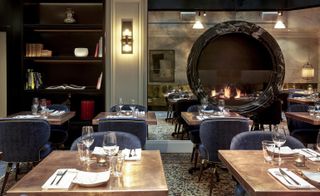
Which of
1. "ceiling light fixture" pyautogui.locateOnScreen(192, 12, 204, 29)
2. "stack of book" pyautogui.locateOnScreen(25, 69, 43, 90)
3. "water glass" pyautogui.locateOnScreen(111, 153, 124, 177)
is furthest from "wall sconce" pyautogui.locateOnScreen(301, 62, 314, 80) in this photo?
"water glass" pyautogui.locateOnScreen(111, 153, 124, 177)

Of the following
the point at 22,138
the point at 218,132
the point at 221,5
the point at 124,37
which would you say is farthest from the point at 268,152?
the point at 221,5

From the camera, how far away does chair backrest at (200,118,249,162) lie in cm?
373

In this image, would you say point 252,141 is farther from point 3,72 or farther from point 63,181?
point 3,72

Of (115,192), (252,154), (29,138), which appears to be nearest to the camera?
(115,192)

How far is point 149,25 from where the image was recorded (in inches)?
244

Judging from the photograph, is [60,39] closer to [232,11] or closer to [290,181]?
[232,11]

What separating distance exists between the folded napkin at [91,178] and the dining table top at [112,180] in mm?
20

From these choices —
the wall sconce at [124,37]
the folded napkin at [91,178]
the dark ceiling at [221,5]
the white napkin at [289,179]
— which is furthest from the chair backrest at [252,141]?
the dark ceiling at [221,5]

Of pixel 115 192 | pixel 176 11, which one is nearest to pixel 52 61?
pixel 176 11

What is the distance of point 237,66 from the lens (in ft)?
23.0

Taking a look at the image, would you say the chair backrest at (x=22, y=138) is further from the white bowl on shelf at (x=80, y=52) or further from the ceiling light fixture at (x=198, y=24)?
the ceiling light fixture at (x=198, y=24)

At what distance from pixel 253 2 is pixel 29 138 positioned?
435 cm

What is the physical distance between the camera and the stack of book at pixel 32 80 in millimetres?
5938

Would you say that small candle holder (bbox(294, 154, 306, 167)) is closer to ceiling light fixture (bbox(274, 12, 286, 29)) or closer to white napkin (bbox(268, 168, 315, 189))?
white napkin (bbox(268, 168, 315, 189))
